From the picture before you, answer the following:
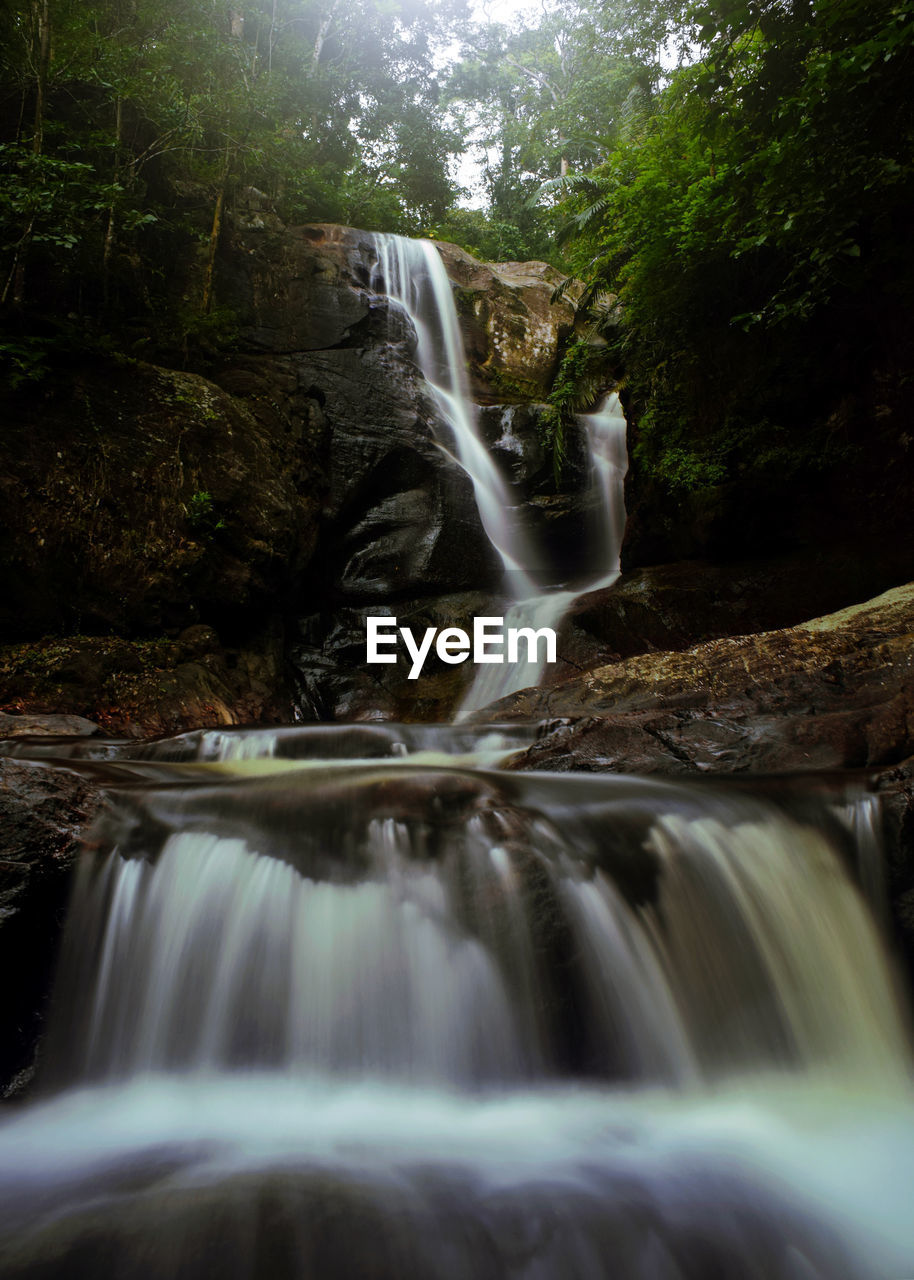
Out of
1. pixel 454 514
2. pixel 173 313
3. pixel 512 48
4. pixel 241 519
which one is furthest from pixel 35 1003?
pixel 512 48

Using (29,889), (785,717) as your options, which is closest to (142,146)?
(29,889)

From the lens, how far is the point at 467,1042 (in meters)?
2.34

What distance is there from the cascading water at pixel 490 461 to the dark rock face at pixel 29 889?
5893mm

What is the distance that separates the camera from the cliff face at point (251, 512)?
640cm

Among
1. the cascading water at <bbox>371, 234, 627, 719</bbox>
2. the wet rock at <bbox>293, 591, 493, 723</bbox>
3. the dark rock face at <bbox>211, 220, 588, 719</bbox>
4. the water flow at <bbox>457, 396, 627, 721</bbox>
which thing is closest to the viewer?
the water flow at <bbox>457, 396, 627, 721</bbox>

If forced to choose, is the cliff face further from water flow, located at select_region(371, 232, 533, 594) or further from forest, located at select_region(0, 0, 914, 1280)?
water flow, located at select_region(371, 232, 533, 594)

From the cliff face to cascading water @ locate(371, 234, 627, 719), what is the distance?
1.42ft

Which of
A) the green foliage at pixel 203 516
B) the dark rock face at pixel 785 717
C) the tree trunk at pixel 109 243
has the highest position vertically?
the tree trunk at pixel 109 243

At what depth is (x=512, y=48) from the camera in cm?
2930

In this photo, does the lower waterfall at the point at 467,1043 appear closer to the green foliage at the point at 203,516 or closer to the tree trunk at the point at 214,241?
the green foliage at the point at 203,516

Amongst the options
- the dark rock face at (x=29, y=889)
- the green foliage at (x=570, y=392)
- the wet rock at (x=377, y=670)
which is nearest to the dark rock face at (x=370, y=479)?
the wet rock at (x=377, y=670)

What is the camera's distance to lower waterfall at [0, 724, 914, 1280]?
1.56 metres

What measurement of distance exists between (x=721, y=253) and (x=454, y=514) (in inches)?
191

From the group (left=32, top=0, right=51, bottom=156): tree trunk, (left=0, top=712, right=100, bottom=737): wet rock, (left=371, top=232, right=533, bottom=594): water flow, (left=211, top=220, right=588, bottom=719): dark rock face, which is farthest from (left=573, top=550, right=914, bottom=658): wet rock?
(left=32, top=0, right=51, bottom=156): tree trunk
